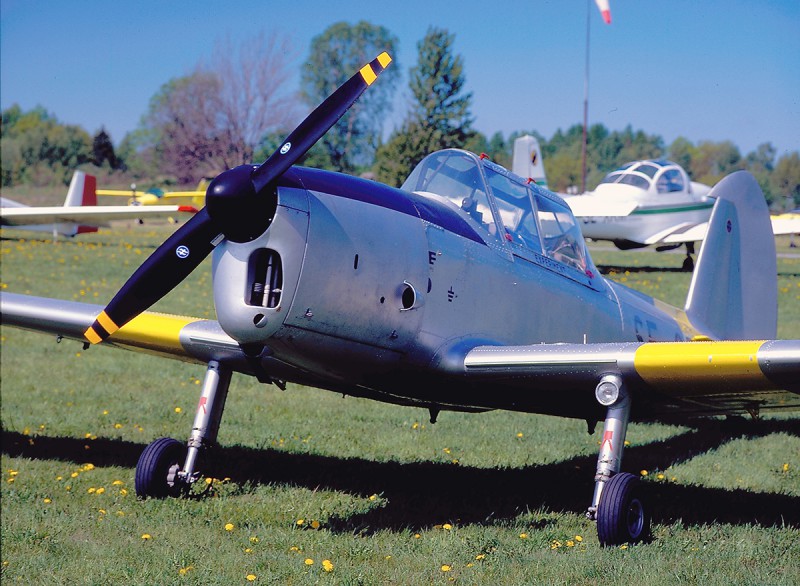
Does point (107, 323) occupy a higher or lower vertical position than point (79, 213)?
lower

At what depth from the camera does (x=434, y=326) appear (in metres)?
6.33

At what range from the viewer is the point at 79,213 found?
22.3m

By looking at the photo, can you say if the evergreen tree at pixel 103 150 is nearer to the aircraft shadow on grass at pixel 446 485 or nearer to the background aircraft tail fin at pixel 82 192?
the background aircraft tail fin at pixel 82 192

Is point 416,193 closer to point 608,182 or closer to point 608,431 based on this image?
point 608,431

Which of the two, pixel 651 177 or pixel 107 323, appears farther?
pixel 651 177

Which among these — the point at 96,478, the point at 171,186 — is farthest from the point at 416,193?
the point at 171,186

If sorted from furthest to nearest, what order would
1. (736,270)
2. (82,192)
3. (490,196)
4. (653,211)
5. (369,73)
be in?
(82,192) → (653,211) → (736,270) → (490,196) → (369,73)

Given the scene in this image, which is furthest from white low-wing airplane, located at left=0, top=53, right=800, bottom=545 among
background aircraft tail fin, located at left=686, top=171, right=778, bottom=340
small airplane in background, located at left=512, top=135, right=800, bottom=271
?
small airplane in background, located at left=512, top=135, right=800, bottom=271

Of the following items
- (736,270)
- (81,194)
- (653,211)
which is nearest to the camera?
(736,270)

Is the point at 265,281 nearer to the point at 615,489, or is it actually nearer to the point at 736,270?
the point at 615,489

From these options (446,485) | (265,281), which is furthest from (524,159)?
(265,281)

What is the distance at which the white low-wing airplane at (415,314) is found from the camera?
5.46 m

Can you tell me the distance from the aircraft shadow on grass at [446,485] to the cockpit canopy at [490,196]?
6.35ft

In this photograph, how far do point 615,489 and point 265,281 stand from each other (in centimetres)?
265
